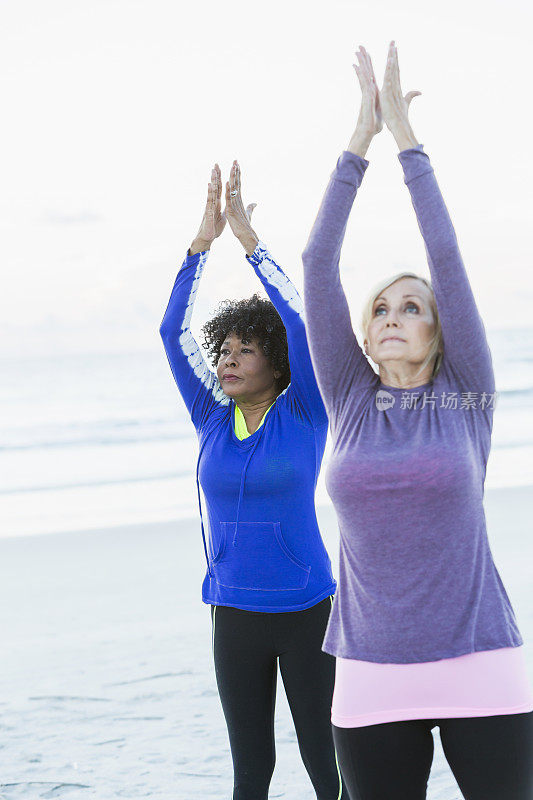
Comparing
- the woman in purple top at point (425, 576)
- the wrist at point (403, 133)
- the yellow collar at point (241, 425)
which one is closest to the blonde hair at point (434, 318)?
the woman in purple top at point (425, 576)

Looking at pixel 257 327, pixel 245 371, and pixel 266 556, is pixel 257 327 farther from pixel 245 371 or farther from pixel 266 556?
pixel 266 556

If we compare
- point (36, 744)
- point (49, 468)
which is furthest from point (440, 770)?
point (49, 468)

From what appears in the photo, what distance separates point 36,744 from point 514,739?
8.81 feet

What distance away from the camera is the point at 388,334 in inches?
83.9

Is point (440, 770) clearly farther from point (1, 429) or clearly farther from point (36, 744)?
point (1, 429)

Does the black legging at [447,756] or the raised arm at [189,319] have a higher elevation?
the raised arm at [189,319]

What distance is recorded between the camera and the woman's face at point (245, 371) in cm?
296

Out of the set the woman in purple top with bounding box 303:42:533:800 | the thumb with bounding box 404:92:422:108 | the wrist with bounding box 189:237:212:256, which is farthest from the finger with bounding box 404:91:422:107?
the wrist with bounding box 189:237:212:256

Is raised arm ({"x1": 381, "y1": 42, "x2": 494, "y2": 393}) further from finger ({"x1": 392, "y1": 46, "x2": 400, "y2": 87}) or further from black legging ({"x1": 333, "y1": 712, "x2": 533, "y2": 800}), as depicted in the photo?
black legging ({"x1": 333, "y1": 712, "x2": 533, "y2": 800})

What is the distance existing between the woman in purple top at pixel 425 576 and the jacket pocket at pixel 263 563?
63 cm

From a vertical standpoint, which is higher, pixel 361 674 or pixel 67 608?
pixel 361 674

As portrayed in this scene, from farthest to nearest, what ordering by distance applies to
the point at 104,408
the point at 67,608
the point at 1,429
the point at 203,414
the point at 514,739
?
the point at 104,408 → the point at 1,429 → the point at 67,608 → the point at 203,414 → the point at 514,739

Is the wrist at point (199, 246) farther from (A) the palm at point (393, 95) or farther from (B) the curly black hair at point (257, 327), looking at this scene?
(A) the palm at point (393, 95)

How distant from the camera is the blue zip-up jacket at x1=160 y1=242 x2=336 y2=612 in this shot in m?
2.72
